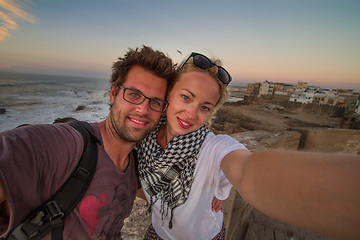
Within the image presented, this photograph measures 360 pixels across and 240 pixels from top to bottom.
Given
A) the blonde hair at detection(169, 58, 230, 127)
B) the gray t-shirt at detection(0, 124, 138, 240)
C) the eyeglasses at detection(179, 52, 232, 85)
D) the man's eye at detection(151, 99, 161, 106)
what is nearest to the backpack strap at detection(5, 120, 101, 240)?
the gray t-shirt at detection(0, 124, 138, 240)

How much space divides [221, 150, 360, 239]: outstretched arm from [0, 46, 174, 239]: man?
3.49 ft

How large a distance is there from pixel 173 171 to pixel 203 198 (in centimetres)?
34

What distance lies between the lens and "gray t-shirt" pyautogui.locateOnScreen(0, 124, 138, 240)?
2.49ft

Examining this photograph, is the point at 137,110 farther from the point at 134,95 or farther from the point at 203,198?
the point at 203,198

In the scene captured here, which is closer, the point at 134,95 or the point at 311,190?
the point at 311,190

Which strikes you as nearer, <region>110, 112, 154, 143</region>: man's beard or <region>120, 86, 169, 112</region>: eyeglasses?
<region>110, 112, 154, 143</region>: man's beard

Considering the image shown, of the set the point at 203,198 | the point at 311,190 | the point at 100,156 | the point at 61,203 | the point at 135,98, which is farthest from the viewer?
the point at 135,98

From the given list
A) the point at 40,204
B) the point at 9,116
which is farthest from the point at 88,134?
the point at 9,116

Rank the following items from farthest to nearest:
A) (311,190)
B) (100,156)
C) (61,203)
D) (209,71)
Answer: (209,71), (100,156), (61,203), (311,190)

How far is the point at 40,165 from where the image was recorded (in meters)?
0.88

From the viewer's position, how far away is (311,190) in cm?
45

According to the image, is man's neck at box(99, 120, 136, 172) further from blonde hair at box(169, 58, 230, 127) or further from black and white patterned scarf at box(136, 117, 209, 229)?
blonde hair at box(169, 58, 230, 127)

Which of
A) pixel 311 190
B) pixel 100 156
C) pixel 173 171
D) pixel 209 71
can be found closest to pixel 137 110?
pixel 100 156

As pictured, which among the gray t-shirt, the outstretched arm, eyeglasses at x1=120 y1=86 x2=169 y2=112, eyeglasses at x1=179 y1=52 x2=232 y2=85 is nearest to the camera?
the outstretched arm
